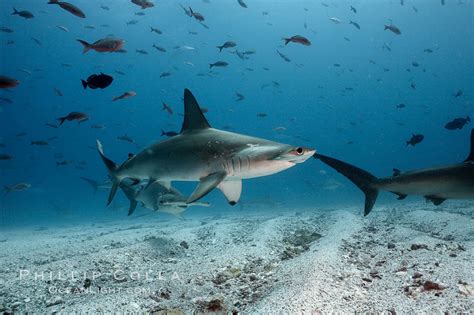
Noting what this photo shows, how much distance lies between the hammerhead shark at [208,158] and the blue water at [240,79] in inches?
650

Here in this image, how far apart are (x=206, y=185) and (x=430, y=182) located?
3276 mm

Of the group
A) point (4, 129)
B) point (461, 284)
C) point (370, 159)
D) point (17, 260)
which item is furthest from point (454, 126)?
point (370, 159)

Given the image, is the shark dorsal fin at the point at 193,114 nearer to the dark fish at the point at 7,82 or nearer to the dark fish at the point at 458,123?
the dark fish at the point at 7,82

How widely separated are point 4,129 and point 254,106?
103359 millimetres

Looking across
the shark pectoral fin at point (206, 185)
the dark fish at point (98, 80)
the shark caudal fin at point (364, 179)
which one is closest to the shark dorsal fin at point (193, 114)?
the shark pectoral fin at point (206, 185)

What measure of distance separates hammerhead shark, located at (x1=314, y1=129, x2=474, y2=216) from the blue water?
56.6 ft

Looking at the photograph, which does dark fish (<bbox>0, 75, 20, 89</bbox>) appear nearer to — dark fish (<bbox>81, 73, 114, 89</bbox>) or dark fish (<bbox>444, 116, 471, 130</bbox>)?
dark fish (<bbox>81, 73, 114, 89</bbox>)

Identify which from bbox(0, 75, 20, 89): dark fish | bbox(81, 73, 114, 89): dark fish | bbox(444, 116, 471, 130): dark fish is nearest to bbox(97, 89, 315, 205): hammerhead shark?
bbox(0, 75, 20, 89): dark fish

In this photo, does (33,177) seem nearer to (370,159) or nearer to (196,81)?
(196,81)

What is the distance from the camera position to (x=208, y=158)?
358cm

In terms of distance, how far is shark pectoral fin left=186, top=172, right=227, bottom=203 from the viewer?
10.1 feet

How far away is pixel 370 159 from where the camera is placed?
545ft

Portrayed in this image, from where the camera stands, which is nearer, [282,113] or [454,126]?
[454,126]

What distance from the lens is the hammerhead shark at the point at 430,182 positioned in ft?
13.1
